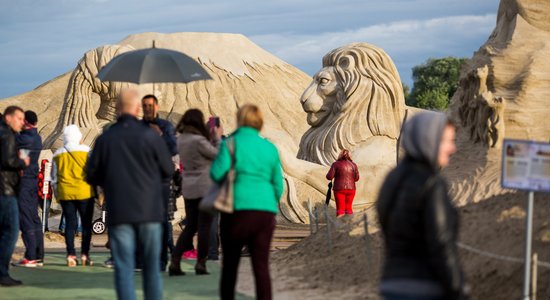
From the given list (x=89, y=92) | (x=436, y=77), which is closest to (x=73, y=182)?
(x=89, y=92)

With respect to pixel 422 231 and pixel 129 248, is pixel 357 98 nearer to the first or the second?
pixel 129 248

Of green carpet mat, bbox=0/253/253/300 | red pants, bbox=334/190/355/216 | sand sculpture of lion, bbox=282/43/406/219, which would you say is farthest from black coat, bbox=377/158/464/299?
sand sculpture of lion, bbox=282/43/406/219

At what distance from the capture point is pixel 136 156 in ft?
25.0

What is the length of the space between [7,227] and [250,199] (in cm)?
369

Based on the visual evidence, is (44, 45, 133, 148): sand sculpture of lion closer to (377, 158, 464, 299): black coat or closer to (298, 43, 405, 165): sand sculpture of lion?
(298, 43, 405, 165): sand sculpture of lion

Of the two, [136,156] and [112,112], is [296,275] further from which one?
[112,112]

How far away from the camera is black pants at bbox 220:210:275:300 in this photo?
307 inches

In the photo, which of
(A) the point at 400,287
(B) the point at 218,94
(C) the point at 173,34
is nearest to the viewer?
(A) the point at 400,287

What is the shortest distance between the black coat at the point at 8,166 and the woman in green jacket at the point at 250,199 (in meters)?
3.26

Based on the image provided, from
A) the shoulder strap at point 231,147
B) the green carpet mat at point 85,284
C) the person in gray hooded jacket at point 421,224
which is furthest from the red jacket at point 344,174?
the person in gray hooded jacket at point 421,224

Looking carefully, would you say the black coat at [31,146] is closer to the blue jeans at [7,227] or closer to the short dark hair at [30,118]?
the short dark hair at [30,118]

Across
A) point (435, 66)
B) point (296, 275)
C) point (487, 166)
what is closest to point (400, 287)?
point (296, 275)

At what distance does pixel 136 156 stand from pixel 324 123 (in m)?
14.8

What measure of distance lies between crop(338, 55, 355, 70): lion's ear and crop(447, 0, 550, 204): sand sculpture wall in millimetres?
7376
